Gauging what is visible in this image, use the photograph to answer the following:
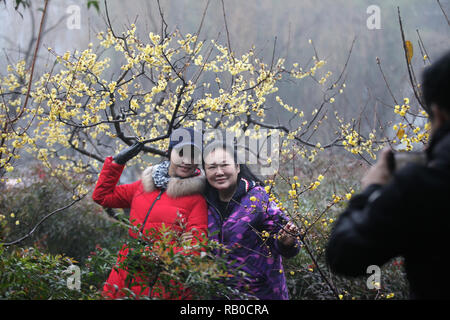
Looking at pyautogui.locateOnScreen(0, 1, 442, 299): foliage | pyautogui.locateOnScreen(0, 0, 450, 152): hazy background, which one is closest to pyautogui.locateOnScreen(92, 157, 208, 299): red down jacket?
pyautogui.locateOnScreen(0, 1, 442, 299): foliage

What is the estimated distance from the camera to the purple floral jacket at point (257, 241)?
7.44ft

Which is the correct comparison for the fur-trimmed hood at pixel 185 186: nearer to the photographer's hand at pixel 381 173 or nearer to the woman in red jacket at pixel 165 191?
the woman in red jacket at pixel 165 191

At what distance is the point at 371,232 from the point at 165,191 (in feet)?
5.61

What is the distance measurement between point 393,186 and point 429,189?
82 millimetres

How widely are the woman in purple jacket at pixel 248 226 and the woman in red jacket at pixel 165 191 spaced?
0.32ft

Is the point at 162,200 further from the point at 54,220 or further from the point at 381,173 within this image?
the point at 54,220

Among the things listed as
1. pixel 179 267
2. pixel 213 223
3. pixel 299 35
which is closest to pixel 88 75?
pixel 213 223

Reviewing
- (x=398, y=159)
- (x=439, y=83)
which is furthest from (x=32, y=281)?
(x=439, y=83)

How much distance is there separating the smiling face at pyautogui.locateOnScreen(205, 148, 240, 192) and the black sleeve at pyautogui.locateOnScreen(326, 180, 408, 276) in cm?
133

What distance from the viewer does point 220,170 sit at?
7.82ft

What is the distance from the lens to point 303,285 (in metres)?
3.89

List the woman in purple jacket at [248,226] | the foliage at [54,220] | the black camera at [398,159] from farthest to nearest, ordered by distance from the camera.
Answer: the foliage at [54,220]
the woman in purple jacket at [248,226]
the black camera at [398,159]

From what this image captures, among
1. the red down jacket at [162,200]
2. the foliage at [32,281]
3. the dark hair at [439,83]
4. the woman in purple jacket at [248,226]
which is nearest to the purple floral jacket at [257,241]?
the woman in purple jacket at [248,226]
